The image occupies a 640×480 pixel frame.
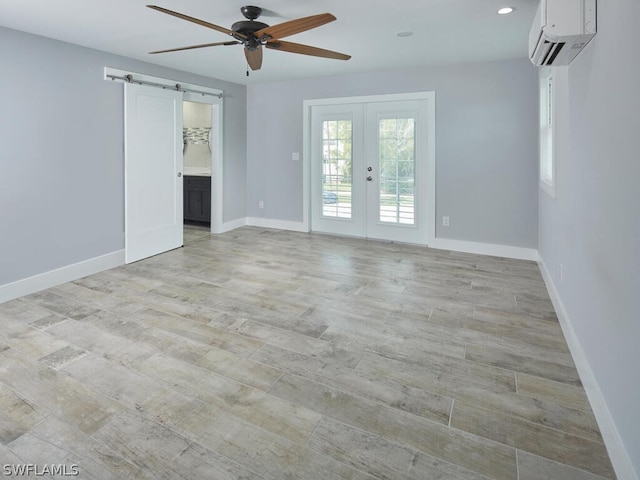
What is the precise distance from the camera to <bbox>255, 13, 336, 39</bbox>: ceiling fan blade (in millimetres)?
2561

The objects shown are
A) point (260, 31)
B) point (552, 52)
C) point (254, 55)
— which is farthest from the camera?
point (254, 55)

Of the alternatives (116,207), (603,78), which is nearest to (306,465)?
(603,78)

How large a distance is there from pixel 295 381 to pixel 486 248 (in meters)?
3.73

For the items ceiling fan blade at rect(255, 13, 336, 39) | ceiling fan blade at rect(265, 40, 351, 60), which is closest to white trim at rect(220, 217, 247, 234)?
ceiling fan blade at rect(265, 40, 351, 60)

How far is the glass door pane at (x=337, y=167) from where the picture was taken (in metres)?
6.05

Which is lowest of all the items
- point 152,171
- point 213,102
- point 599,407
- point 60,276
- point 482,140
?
point 599,407

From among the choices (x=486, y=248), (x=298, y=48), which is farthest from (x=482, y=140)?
(x=298, y=48)

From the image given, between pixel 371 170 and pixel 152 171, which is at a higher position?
pixel 371 170

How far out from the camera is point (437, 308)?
337 centimetres

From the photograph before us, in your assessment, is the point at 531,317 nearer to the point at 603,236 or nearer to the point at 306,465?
the point at 603,236

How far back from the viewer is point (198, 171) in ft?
23.9

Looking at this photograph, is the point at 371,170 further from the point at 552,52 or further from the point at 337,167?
the point at 552,52

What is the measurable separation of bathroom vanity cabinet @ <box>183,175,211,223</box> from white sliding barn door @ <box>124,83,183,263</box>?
4.61ft
